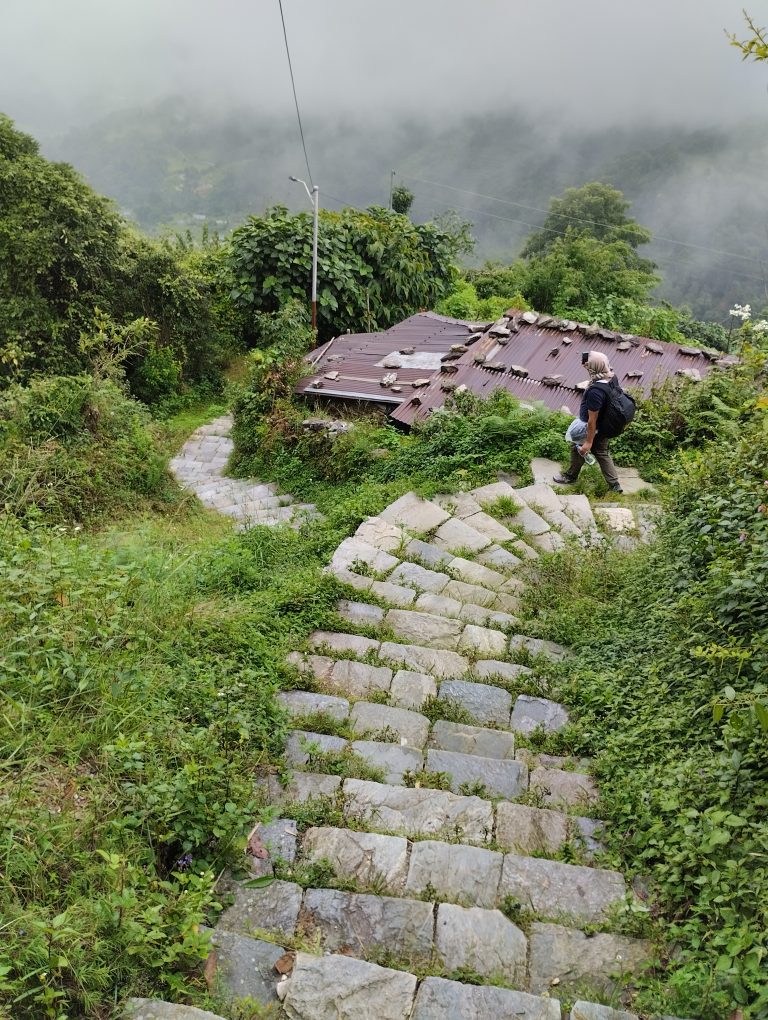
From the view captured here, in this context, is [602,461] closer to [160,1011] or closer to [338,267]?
[160,1011]

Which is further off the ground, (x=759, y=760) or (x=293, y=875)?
(x=759, y=760)

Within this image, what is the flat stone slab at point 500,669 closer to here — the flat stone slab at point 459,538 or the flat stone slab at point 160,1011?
the flat stone slab at point 459,538

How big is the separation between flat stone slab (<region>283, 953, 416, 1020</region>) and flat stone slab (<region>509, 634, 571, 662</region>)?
2549 mm

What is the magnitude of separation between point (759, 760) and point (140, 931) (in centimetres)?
247

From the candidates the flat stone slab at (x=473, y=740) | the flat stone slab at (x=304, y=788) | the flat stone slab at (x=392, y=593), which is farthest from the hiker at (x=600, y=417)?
the flat stone slab at (x=304, y=788)

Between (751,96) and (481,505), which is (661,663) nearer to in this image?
(481,505)

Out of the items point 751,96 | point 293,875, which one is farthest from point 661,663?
point 751,96

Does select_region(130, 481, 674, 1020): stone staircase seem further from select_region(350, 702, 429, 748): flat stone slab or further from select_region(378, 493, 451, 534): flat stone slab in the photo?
select_region(378, 493, 451, 534): flat stone slab

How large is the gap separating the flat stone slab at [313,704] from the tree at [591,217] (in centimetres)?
4560

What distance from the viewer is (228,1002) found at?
2240 millimetres

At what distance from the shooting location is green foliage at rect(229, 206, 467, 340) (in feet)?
47.6

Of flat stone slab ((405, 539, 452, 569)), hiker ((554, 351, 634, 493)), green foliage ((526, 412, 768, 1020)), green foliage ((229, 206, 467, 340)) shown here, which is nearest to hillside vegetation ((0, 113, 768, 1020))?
green foliage ((526, 412, 768, 1020))

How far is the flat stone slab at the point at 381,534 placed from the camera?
596 cm

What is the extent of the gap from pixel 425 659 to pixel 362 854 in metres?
1.74
